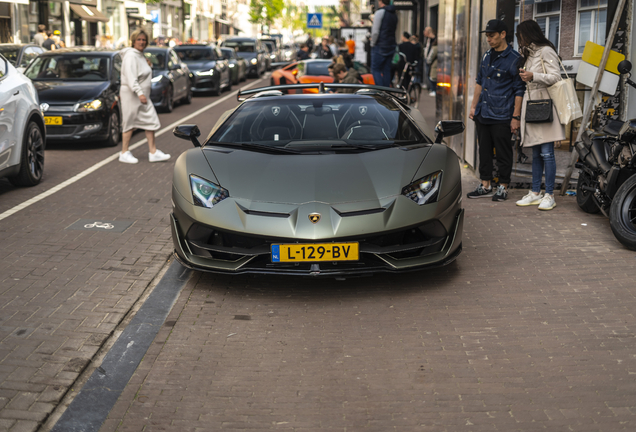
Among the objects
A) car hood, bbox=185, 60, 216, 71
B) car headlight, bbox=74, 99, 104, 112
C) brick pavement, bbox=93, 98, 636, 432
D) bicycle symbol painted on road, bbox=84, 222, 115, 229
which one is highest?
car hood, bbox=185, 60, 216, 71

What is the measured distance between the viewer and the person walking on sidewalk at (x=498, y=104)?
776 cm

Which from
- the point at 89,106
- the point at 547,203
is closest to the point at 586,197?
the point at 547,203

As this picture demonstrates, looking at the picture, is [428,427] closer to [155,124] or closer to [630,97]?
[630,97]

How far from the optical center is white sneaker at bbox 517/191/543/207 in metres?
7.88

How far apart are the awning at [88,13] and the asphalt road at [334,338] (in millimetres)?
36083

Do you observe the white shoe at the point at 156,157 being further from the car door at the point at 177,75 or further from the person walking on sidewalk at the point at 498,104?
the car door at the point at 177,75

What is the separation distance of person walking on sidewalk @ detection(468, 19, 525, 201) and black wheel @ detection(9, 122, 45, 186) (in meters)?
5.13

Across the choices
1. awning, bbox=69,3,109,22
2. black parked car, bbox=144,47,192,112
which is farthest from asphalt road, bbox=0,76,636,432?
awning, bbox=69,3,109,22

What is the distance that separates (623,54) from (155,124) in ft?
21.3

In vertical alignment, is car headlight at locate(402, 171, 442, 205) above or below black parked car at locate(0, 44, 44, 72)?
below

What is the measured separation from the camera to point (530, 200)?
7.90 meters

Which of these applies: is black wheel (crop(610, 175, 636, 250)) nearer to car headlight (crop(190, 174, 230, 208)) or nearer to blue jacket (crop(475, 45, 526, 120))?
blue jacket (crop(475, 45, 526, 120))

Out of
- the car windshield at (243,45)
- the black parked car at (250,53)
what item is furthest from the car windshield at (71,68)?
the car windshield at (243,45)

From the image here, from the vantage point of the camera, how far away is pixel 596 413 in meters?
3.37
